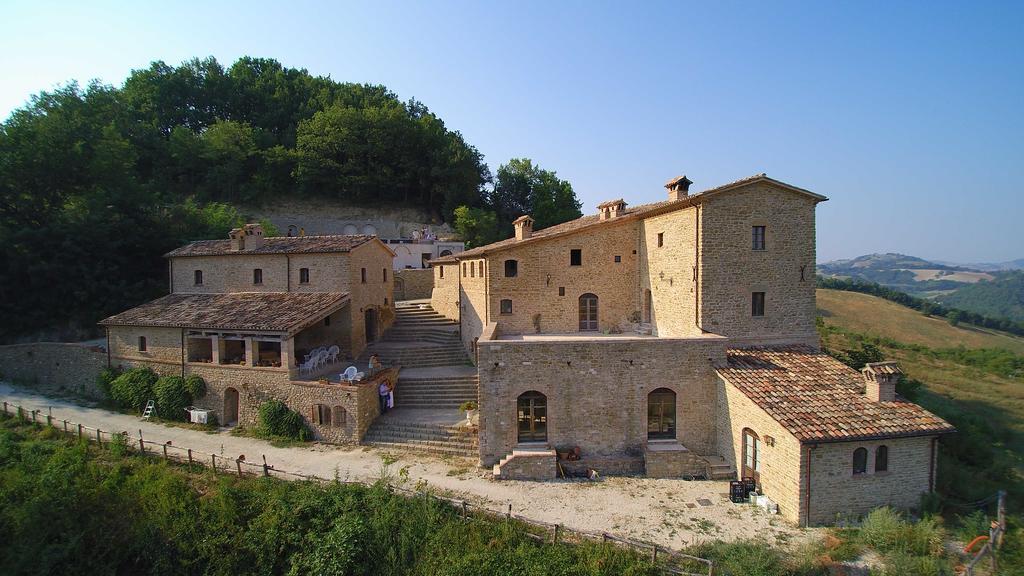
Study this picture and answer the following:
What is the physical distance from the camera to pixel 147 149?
1628 inches

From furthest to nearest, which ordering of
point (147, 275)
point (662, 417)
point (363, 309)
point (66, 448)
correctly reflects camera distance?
point (147, 275), point (363, 309), point (66, 448), point (662, 417)

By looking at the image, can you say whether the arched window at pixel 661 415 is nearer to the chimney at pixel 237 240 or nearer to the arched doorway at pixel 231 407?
the arched doorway at pixel 231 407

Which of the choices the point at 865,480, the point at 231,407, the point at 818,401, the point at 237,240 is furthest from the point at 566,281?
the point at 237,240

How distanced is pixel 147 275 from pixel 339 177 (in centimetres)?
1884

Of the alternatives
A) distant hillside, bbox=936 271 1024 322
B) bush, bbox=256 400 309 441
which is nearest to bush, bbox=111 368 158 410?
bush, bbox=256 400 309 441

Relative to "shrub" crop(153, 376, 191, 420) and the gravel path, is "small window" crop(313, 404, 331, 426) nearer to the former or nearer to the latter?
the gravel path

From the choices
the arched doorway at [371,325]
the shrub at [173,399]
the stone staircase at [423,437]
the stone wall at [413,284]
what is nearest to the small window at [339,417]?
the stone staircase at [423,437]

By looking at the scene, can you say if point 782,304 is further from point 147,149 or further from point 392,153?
point 147,149

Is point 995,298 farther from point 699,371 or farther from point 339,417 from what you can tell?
point 339,417

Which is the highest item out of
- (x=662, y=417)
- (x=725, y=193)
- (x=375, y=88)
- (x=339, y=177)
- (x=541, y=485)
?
(x=375, y=88)

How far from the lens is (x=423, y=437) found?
53.2 ft

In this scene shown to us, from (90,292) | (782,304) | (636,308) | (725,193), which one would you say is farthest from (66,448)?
(782,304)

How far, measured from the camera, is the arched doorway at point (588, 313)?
66.1 feet

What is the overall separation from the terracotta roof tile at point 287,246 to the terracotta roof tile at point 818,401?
670 inches
